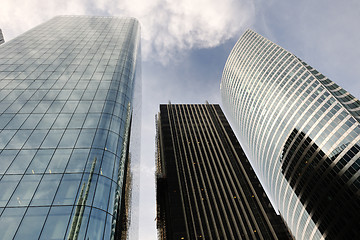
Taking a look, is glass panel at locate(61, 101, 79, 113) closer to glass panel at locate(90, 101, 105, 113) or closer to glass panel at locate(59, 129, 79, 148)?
glass panel at locate(90, 101, 105, 113)

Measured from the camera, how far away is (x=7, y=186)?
16.8m

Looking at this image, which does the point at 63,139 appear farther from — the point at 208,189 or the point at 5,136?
the point at 208,189

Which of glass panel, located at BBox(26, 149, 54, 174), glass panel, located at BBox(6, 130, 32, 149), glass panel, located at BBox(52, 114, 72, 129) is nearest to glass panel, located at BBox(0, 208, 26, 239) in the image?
glass panel, located at BBox(26, 149, 54, 174)

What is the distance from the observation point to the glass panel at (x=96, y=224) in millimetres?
15008

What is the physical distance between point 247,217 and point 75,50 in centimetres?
7529

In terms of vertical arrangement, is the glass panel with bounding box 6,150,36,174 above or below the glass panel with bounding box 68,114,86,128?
below

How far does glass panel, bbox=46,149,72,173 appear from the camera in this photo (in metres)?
18.3

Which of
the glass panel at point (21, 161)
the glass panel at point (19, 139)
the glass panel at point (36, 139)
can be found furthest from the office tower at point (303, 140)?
the glass panel at point (19, 139)

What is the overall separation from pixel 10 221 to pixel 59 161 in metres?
5.58

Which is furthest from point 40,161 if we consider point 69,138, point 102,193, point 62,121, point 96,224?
point 96,224

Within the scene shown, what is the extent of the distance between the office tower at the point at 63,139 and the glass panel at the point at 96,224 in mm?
67

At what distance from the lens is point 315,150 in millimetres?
72188

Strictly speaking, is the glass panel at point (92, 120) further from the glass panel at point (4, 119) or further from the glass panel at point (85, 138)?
the glass panel at point (4, 119)

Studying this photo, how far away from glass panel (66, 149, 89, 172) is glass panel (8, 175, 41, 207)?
260 centimetres
